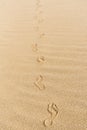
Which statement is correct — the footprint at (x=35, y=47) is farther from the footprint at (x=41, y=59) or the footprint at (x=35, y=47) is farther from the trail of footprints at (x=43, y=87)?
the footprint at (x=41, y=59)

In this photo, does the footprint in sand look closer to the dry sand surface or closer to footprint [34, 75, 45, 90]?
the dry sand surface

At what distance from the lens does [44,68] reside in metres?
2.61

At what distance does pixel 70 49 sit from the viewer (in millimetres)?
2928

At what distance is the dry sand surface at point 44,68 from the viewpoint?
6.44 ft

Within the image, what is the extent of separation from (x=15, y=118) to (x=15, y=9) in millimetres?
2774

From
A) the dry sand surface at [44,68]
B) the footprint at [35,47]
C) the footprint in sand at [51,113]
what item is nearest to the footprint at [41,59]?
the dry sand surface at [44,68]

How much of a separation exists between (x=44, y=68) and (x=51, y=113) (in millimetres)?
692

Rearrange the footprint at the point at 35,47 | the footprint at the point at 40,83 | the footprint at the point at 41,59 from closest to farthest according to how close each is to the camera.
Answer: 1. the footprint at the point at 40,83
2. the footprint at the point at 41,59
3. the footprint at the point at 35,47

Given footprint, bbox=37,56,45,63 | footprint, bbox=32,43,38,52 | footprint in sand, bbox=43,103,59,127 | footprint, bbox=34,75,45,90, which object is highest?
footprint, bbox=32,43,38,52

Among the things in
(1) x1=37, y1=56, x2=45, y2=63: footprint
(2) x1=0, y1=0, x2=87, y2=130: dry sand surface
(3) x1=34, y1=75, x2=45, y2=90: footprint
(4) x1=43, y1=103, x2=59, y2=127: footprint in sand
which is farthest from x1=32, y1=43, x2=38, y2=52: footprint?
(4) x1=43, y1=103, x2=59, y2=127: footprint in sand

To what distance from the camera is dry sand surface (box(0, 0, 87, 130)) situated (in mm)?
1962

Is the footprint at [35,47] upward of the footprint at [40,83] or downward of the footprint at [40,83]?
upward

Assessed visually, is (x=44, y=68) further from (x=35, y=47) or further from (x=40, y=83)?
(x=35, y=47)

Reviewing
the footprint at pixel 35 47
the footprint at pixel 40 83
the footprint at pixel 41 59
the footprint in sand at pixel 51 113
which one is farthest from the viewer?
the footprint at pixel 35 47
